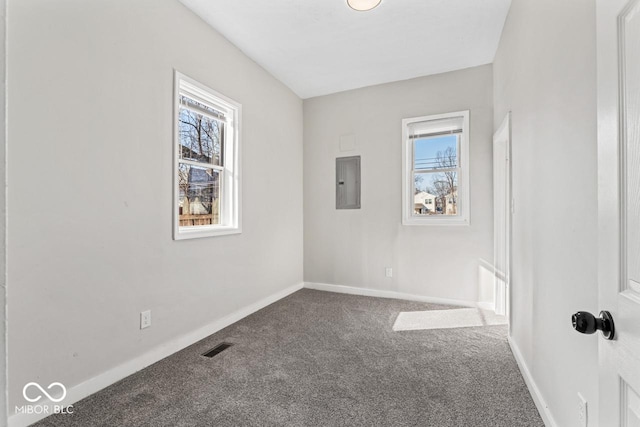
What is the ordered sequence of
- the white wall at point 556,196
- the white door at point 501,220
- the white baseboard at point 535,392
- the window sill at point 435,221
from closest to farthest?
1. the white wall at point 556,196
2. the white baseboard at point 535,392
3. the white door at point 501,220
4. the window sill at point 435,221

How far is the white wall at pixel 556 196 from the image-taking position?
1.21 meters

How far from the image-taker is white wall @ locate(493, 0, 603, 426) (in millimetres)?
1206

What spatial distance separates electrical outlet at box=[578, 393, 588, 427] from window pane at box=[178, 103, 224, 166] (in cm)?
303

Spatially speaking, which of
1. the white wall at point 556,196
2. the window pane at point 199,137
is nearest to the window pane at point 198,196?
the window pane at point 199,137

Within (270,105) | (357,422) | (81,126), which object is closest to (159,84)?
(81,126)

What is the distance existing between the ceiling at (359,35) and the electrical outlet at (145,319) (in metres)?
2.53

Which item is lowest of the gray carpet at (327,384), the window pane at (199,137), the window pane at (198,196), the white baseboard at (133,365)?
the gray carpet at (327,384)

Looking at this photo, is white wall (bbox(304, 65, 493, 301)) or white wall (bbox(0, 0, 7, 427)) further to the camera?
white wall (bbox(304, 65, 493, 301))

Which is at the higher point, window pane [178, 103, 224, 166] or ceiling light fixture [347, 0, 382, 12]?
ceiling light fixture [347, 0, 382, 12]

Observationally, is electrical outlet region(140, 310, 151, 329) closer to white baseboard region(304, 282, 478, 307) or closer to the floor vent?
the floor vent

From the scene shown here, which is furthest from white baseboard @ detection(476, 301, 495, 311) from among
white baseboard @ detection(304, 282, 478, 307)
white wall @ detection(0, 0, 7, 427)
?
white wall @ detection(0, 0, 7, 427)

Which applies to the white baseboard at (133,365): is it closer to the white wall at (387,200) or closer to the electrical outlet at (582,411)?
the white wall at (387,200)

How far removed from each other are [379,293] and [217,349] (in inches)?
90.3

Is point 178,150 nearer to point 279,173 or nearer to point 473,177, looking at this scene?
point 279,173
